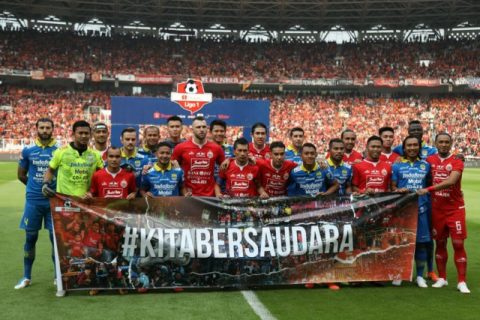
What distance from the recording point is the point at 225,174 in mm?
7164

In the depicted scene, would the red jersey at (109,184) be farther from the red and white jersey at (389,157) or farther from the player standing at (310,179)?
the red and white jersey at (389,157)

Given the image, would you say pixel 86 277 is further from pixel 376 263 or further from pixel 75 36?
pixel 75 36

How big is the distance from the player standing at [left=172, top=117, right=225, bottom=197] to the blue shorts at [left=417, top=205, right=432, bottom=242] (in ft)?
9.01

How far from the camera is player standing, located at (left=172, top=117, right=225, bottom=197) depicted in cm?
733

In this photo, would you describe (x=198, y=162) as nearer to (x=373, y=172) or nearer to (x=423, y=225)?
(x=373, y=172)

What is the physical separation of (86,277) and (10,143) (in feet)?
102

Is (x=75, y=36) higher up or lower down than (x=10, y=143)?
higher up

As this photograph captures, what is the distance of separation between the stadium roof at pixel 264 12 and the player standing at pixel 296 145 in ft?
106

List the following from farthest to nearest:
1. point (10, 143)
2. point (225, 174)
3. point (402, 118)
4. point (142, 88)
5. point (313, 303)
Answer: point (142, 88), point (402, 118), point (10, 143), point (225, 174), point (313, 303)

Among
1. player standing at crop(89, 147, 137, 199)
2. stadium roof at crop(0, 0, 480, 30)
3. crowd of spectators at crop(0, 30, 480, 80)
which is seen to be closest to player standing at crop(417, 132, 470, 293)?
player standing at crop(89, 147, 137, 199)

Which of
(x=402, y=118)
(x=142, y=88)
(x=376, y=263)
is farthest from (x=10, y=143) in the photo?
(x=376, y=263)

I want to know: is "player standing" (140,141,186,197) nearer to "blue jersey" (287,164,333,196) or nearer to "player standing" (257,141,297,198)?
"player standing" (257,141,297,198)

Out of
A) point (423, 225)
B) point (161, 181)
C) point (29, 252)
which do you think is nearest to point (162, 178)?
Result: point (161, 181)

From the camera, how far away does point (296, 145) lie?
8578mm
